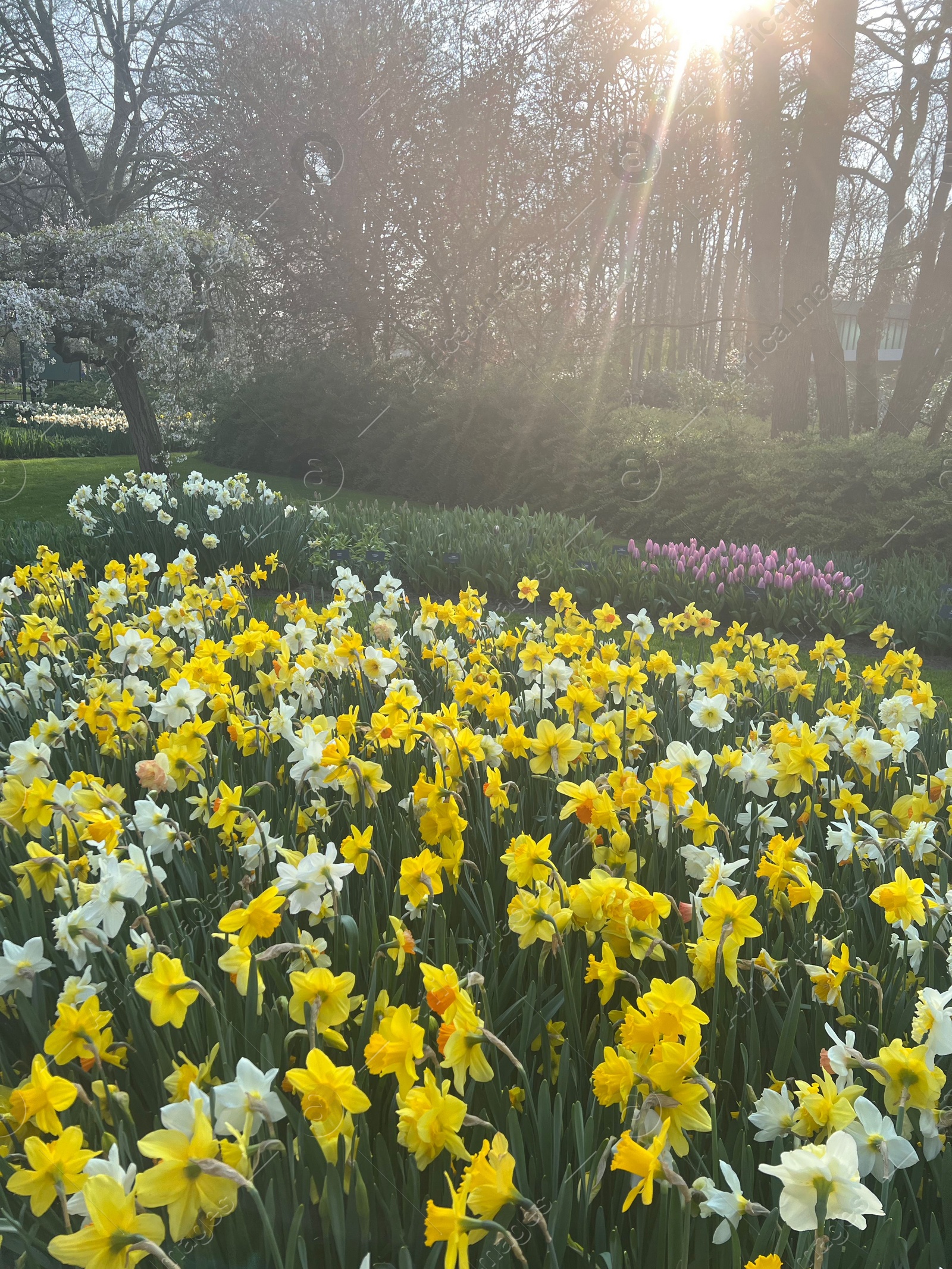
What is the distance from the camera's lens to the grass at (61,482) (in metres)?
11.4

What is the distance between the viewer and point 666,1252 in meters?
1.03

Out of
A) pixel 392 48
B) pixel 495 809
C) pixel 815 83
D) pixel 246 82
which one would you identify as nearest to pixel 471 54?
pixel 392 48

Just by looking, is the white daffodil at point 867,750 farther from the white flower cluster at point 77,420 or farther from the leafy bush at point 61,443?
the white flower cluster at point 77,420

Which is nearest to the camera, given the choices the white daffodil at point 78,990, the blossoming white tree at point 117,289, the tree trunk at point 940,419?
the white daffodil at point 78,990

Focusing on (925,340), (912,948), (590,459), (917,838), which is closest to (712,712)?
(917,838)

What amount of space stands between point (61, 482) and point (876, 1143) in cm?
1446

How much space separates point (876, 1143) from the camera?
3.32ft

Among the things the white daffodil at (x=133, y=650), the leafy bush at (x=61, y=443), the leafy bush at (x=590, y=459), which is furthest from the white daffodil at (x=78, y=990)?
the leafy bush at (x=61, y=443)

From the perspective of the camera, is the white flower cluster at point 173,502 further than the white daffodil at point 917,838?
Yes

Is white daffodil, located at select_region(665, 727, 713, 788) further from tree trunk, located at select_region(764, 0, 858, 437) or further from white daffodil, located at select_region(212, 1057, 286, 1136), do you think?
tree trunk, located at select_region(764, 0, 858, 437)

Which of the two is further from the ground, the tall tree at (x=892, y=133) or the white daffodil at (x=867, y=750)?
A: the tall tree at (x=892, y=133)

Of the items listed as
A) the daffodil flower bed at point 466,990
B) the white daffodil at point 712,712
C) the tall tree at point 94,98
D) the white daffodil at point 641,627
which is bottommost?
the daffodil flower bed at point 466,990

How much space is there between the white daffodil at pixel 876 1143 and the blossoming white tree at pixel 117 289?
391 inches

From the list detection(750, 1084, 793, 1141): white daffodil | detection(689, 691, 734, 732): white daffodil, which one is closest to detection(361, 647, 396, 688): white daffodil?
detection(689, 691, 734, 732): white daffodil
